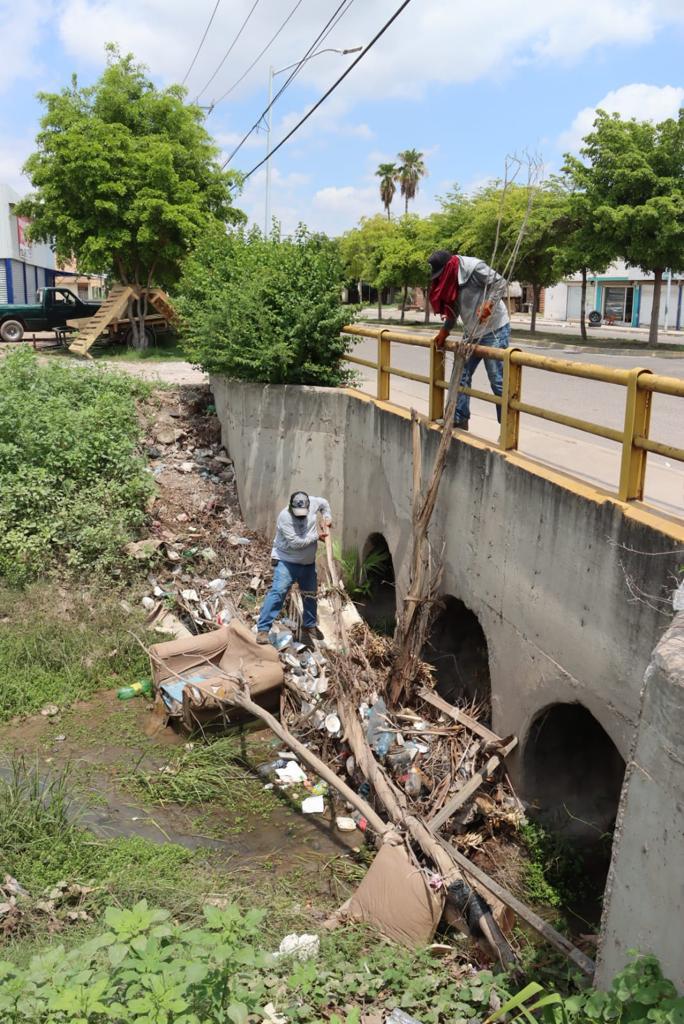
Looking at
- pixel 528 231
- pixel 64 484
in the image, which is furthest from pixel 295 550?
pixel 528 231

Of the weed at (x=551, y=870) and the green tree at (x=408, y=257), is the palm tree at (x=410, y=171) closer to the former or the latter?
the green tree at (x=408, y=257)

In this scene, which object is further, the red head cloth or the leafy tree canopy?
the leafy tree canopy

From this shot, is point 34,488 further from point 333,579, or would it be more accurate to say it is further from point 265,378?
point 333,579

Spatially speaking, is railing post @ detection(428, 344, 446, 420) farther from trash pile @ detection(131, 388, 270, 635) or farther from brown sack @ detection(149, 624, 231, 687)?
trash pile @ detection(131, 388, 270, 635)

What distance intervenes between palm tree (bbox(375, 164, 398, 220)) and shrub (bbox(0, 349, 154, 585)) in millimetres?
60381

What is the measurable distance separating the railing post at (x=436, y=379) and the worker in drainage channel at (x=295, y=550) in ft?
4.75

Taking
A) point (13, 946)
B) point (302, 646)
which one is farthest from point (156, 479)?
point (13, 946)

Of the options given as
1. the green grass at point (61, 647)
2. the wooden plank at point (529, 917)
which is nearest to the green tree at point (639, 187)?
the green grass at point (61, 647)

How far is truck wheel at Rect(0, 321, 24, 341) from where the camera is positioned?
23781 mm

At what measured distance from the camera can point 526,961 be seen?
497 centimetres

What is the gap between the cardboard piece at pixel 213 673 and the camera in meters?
7.35

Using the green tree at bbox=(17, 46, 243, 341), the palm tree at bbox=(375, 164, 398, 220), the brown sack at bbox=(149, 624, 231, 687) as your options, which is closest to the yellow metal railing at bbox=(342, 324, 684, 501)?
the brown sack at bbox=(149, 624, 231, 687)

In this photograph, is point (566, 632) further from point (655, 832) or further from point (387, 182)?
point (387, 182)

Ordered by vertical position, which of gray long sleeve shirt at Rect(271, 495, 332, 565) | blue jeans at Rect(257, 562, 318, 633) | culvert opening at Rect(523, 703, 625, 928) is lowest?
culvert opening at Rect(523, 703, 625, 928)
